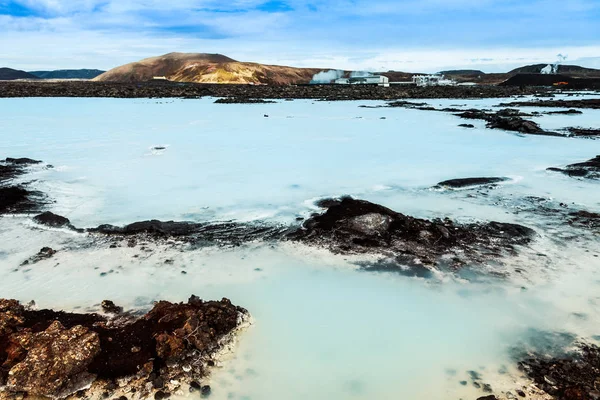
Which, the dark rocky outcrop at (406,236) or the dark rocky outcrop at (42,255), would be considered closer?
the dark rocky outcrop at (42,255)

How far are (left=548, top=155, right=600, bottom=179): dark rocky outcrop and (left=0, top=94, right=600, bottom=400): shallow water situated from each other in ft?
1.80

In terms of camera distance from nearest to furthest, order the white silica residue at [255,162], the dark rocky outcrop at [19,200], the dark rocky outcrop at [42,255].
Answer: the dark rocky outcrop at [42,255] → the dark rocky outcrop at [19,200] → the white silica residue at [255,162]

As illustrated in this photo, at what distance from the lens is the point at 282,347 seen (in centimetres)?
Result: 390

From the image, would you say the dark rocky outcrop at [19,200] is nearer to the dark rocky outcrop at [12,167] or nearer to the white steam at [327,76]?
the dark rocky outcrop at [12,167]

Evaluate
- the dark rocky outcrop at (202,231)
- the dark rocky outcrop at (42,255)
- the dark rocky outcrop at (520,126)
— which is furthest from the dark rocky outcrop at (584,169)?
the dark rocky outcrop at (42,255)

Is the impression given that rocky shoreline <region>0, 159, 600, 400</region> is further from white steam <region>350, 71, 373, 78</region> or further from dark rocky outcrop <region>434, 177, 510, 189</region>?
white steam <region>350, 71, 373, 78</region>

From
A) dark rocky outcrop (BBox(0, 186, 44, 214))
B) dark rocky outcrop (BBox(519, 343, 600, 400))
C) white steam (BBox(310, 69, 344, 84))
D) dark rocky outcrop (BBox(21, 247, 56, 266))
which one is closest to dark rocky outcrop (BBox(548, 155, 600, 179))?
dark rocky outcrop (BBox(519, 343, 600, 400))

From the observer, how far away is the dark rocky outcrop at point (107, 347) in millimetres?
3324

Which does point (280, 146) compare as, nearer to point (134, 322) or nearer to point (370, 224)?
point (370, 224)

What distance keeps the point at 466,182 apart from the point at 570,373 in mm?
6572

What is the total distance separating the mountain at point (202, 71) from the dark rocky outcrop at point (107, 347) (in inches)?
4292

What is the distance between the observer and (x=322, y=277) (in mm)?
5199

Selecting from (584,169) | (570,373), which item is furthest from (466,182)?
(570,373)

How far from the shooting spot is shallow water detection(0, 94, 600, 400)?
3.64m
